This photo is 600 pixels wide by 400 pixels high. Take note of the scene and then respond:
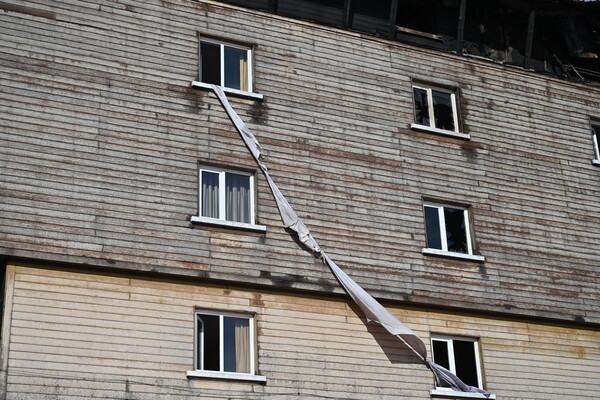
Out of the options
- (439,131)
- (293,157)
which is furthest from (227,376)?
(439,131)

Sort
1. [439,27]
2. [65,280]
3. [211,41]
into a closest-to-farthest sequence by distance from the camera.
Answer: [65,280] → [211,41] → [439,27]

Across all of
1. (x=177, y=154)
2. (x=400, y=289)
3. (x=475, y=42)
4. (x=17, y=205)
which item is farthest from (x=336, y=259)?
(x=475, y=42)

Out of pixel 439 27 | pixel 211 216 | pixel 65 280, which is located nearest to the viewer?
pixel 65 280

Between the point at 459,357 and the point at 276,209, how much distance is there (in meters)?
6.14

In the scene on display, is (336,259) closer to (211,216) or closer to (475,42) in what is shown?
(211,216)

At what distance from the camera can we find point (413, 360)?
2364cm

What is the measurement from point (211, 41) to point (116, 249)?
22.3 ft

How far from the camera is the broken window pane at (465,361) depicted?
24344 millimetres

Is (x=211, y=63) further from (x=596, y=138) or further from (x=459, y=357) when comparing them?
(x=596, y=138)

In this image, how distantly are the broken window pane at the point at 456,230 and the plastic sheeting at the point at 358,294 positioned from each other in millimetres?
3469

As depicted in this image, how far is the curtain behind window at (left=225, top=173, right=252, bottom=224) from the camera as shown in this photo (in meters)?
23.5

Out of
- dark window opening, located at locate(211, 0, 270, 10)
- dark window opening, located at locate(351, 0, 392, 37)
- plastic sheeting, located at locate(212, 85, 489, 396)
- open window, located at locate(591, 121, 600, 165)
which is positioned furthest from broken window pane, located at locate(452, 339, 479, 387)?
dark window opening, located at locate(211, 0, 270, 10)

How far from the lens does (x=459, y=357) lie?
24.6 m

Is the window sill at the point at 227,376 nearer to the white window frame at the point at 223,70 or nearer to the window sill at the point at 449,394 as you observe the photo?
the window sill at the point at 449,394
